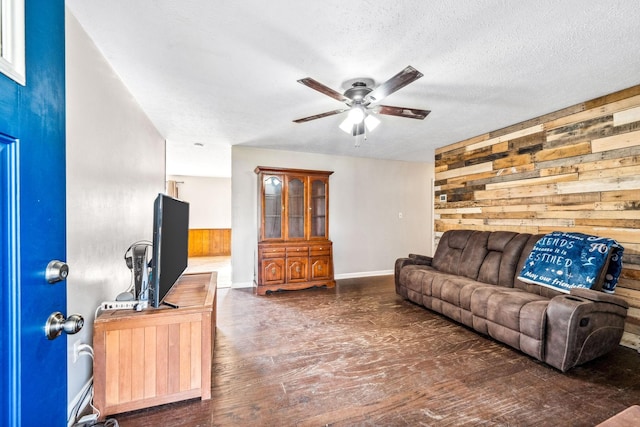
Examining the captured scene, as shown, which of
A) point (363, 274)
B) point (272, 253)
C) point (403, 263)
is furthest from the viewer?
point (363, 274)

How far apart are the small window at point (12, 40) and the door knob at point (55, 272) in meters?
0.46

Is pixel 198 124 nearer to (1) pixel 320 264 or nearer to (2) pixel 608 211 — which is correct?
(1) pixel 320 264

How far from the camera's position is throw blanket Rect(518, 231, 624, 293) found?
235cm

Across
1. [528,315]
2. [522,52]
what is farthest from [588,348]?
[522,52]

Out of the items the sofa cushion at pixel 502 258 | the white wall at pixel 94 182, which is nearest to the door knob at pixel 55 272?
the white wall at pixel 94 182

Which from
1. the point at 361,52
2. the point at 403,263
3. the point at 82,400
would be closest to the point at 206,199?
the point at 403,263

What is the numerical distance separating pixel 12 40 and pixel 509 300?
127 inches

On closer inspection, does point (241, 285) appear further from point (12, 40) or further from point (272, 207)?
point (12, 40)

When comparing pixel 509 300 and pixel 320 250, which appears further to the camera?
pixel 320 250

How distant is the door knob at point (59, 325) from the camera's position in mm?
737

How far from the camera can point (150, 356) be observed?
170 cm

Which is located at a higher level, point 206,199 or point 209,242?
point 206,199

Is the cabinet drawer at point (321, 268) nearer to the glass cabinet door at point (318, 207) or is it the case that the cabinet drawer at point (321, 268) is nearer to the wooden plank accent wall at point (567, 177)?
the glass cabinet door at point (318, 207)

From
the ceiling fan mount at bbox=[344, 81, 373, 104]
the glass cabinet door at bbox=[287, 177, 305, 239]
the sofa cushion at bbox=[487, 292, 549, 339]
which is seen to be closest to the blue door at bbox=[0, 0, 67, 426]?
the ceiling fan mount at bbox=[344, 81, 373, 104]
